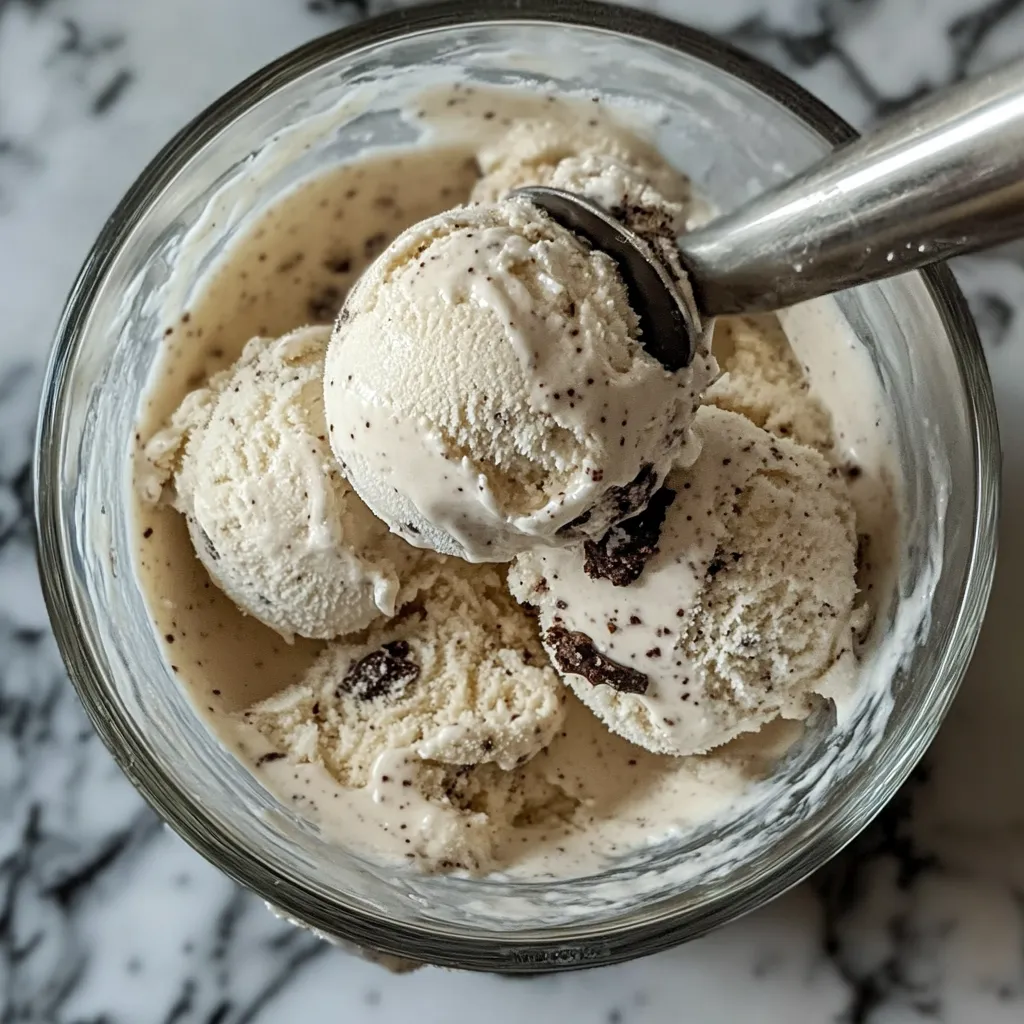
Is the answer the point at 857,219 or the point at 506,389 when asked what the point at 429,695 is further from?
the point at 857,219

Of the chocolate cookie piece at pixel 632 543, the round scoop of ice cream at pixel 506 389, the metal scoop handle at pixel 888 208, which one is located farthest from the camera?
the chocolate cookie piece at pixel 632 543

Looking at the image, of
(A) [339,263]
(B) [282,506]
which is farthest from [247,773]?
(A) [339,263]

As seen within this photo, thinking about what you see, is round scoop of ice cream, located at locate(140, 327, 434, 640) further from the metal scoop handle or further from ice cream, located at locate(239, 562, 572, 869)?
the metal scoop handle

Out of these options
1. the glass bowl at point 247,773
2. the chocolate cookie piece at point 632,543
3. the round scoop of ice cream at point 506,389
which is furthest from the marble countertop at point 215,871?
the round scoop of ice cream at point 506,389

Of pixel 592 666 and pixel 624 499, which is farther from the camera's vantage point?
pixel 592 666

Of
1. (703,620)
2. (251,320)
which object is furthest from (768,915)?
(251,320)

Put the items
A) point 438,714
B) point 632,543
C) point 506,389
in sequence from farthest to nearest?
point 438,714 → point 632,543 → point 506,389

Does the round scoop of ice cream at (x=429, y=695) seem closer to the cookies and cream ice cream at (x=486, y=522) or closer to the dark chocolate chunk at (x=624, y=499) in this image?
the cookies and cream ice cream at (x=486, y=522)
